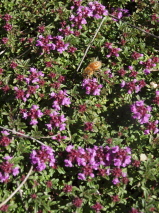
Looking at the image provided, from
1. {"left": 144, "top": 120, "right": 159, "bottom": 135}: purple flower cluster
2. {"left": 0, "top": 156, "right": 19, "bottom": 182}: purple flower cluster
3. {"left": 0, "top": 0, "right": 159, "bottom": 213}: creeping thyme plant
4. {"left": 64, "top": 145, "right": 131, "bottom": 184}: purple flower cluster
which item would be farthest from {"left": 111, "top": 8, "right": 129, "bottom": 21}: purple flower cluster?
{"left": 0, "top": 156, "right": 19, "bottom": 182}: purple flower cluster

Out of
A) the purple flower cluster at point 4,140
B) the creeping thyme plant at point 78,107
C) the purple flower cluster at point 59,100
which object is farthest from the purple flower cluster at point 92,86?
the purple flower cluster at point 4,140

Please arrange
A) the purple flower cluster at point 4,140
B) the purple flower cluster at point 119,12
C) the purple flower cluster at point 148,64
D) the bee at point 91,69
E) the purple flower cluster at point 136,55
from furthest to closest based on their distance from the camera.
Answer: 1. the purple flower cluster at point 119,12
2. the purple flower cluster at point 136,55
3. the purple flower cluster at point 148,64
4. the bee at point 91,69
5. the purple flower cluster at point 4,140

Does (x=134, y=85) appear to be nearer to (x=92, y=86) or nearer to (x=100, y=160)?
(x=92, y=86)

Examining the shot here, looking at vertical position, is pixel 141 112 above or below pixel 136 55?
below

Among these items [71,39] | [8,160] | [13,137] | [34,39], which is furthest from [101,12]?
[8,160]

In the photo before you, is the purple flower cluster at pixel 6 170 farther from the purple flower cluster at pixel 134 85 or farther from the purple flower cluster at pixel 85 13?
the purple flower cluster at pixel 85 13

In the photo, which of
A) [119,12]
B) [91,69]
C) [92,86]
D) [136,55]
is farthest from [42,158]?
[119,12]

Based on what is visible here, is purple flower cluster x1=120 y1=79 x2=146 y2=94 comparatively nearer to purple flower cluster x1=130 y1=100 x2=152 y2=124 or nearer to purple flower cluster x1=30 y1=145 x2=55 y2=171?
purple flower cluster x1=130 y1=100 x2=152 y2=124
